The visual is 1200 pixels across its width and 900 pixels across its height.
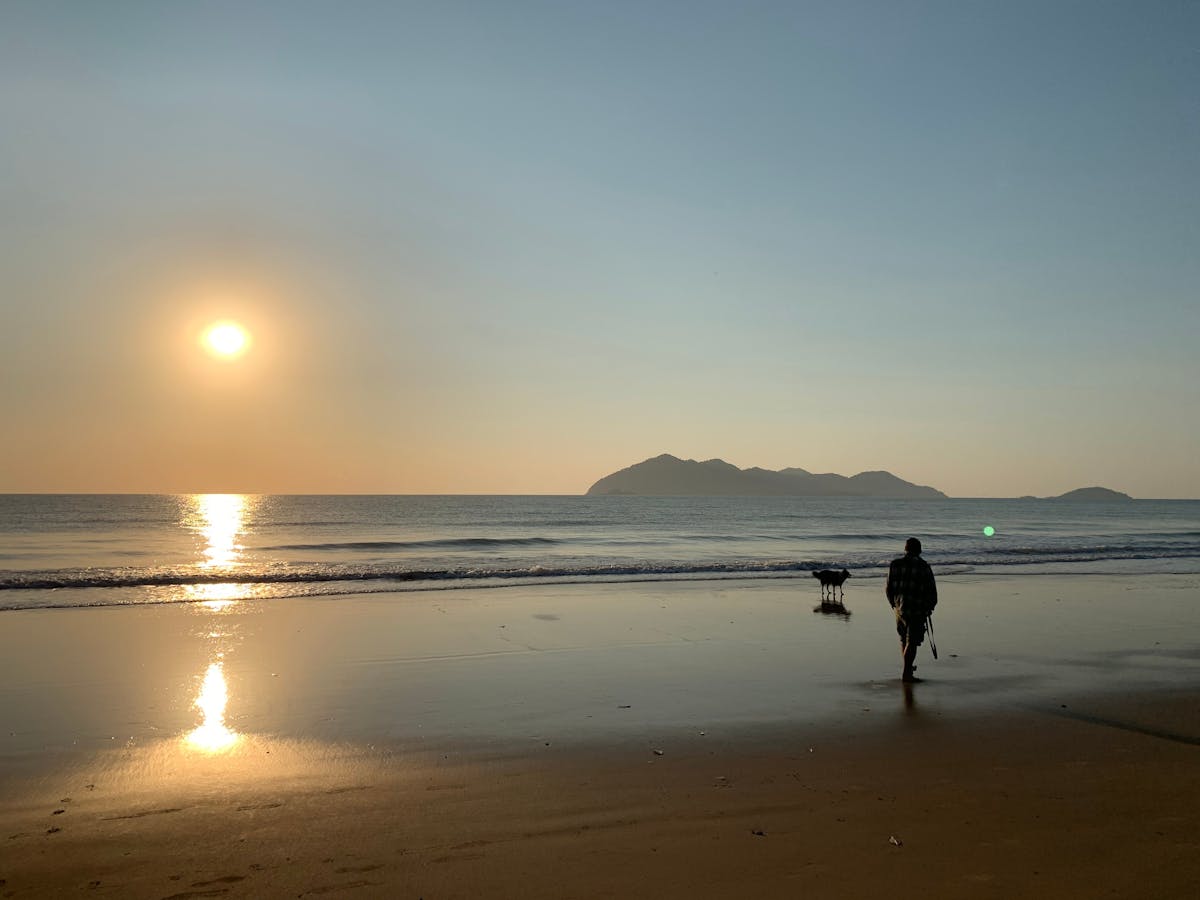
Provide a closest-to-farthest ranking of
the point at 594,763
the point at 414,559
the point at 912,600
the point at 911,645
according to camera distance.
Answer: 1. the point at 594,763
2. the point at 911,645
3. the point at 912,600
4. the point at 414,559

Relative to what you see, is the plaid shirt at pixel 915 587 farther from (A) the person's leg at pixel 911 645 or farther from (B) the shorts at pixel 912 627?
(A) the person's leg at pixel 911 645

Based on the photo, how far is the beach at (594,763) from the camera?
4.98 m

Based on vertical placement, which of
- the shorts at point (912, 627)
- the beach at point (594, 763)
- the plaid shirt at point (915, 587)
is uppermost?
the plaid shirt at point (915, 587)

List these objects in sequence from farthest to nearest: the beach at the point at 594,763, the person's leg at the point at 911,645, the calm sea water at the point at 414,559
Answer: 1. the calm sea water at the point at 414,559
2. the person's leg at the point at 911,645
3. the beach at the point at 594,763

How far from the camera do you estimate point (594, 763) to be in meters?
7.03

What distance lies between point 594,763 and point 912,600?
215 inches

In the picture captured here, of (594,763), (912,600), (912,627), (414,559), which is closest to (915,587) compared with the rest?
(912,600)

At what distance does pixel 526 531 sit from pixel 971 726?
52.3 m

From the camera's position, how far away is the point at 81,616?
16.2m

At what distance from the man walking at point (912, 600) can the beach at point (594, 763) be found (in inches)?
18.6

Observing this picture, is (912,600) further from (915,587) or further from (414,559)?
(414,559)

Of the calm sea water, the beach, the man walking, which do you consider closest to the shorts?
the man walking

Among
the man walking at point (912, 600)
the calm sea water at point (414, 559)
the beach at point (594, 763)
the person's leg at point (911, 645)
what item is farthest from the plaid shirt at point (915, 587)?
the calm sea water at point (414, 559)

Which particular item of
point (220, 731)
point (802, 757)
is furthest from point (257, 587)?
point (802, 757)
